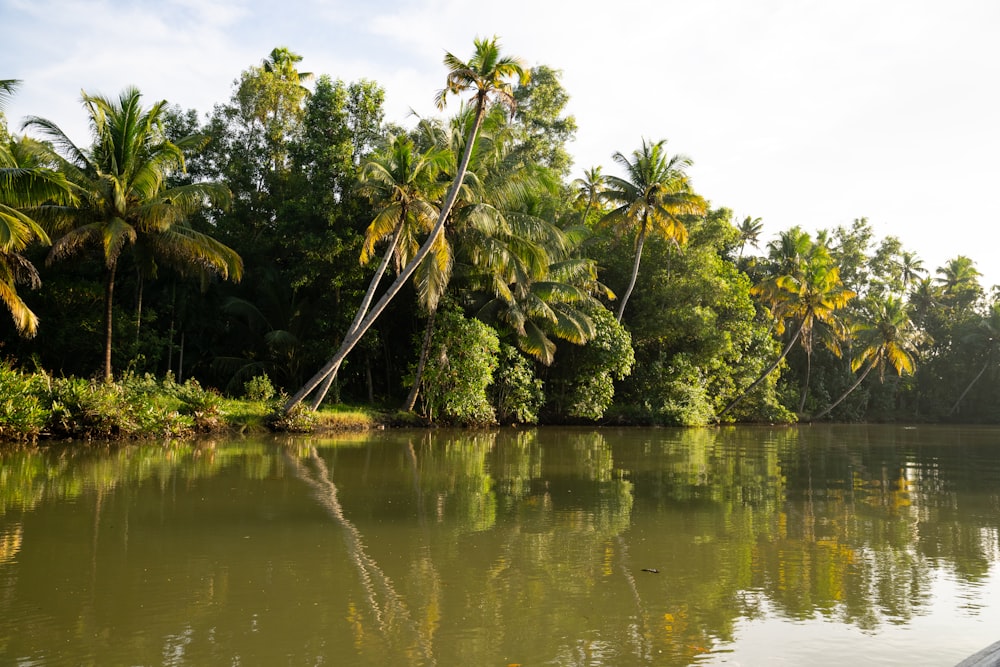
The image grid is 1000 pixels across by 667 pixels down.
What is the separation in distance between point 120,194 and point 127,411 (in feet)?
17.7

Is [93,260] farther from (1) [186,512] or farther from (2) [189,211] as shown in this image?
(1) [186,512]

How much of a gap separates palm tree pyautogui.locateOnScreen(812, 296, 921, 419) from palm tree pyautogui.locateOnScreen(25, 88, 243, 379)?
107 feet

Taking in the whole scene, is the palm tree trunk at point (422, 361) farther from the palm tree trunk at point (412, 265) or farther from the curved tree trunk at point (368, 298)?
the palm tree trunk at point (412, 265)

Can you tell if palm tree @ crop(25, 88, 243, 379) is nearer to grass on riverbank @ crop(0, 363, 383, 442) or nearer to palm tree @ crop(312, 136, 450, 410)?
grass on riverbank @ crop(0, 363, 383, 442)

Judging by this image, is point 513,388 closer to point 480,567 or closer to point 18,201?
point 18,201

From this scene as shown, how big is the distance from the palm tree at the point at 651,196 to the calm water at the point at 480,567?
16.9 meters

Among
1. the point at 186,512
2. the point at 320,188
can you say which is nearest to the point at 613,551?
the point at 186,512

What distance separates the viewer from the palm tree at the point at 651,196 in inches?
1095

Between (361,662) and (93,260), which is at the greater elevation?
(93,260)

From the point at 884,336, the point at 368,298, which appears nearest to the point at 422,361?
the point at 368,298

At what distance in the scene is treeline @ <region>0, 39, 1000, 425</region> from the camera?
722 inches

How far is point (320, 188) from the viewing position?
74.6ft

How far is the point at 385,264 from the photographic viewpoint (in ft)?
61.0

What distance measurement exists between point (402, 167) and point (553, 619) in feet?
53.1
